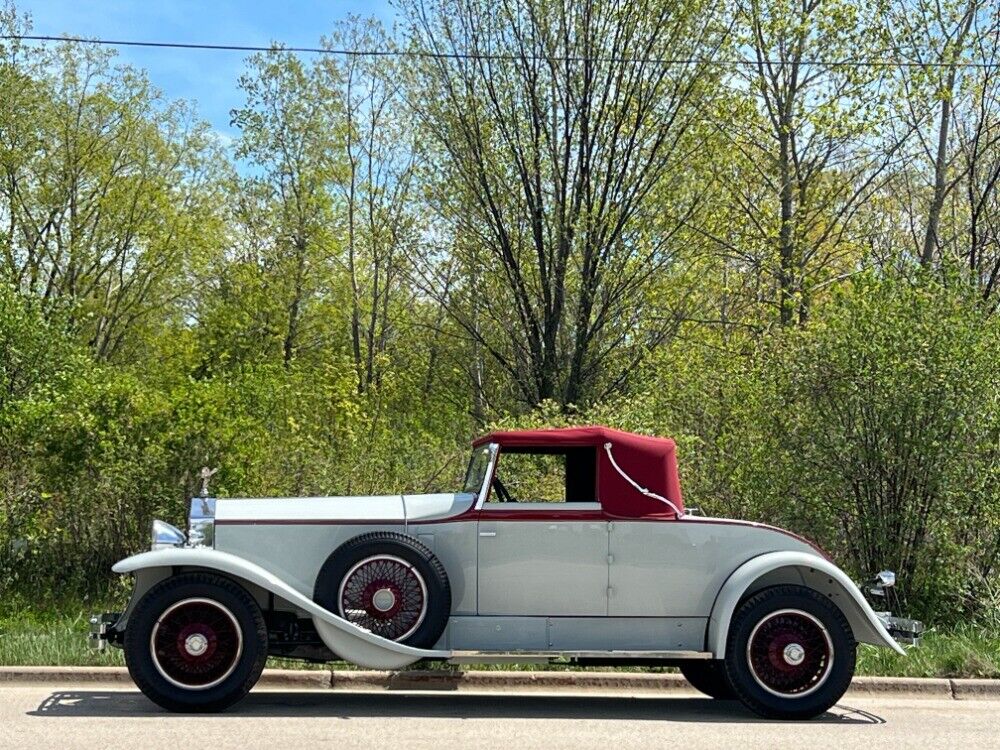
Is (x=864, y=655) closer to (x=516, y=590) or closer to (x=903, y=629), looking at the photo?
(x=903, y=629)

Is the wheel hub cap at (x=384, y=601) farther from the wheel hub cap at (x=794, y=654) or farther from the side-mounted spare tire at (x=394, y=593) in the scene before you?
the wheel hub cap at (x=794, y=654)

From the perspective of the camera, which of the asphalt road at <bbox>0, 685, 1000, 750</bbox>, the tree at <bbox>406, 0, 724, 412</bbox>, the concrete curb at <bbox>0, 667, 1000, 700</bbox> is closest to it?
the asphalt road at <bbox>0, 685, 1000, 750</bbox>

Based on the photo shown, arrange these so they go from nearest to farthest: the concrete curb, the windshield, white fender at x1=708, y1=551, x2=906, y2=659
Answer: white fender at x1=708, y1=551, x2=906, y2=659, the windshield, the concrete curb

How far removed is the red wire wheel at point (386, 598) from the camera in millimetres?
8500

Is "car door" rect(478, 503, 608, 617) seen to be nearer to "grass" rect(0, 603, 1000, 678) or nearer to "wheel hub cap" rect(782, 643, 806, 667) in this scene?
"wheel hub cap" rect(782, 643, 806, 667)

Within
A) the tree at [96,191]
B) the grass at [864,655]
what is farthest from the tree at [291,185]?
the grass at [864,655]

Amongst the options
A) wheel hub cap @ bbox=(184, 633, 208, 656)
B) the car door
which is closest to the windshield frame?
the car door

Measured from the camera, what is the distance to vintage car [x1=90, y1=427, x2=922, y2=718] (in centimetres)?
845

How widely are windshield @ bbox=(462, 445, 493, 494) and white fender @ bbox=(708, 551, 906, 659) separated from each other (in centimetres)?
187

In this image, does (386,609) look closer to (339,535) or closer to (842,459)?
(339,535)

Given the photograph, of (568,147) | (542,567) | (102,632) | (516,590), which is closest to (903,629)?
(542,567)

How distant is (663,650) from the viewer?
28.7 ft

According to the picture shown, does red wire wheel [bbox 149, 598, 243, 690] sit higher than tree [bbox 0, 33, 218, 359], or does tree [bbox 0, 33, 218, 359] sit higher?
tree [bbox 0, 33, 218, 359]

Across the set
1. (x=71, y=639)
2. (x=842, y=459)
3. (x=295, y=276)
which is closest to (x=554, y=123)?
(x=842, y=459)
